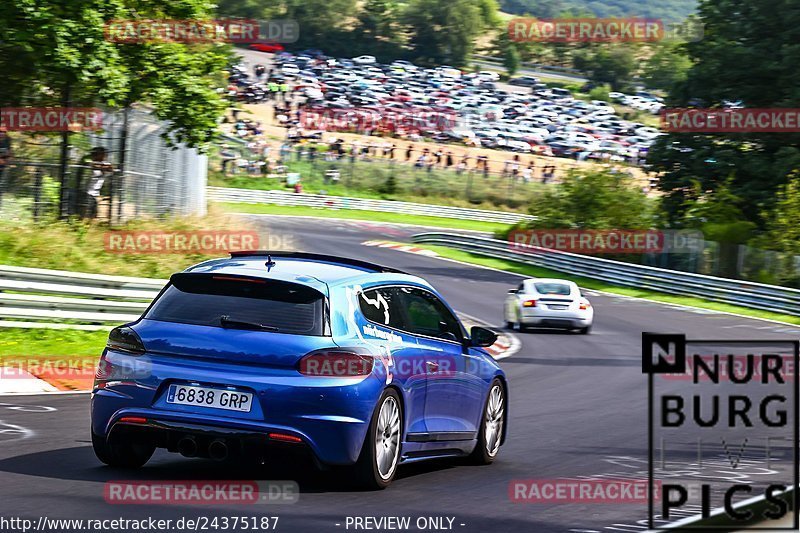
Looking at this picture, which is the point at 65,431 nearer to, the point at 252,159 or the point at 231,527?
the point at 231,527

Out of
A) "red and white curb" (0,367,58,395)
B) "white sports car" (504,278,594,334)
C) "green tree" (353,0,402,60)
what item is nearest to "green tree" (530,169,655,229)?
"white sports car" (504,278,594,334)

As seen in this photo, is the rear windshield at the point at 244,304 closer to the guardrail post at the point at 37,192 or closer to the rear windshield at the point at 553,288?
the guardrail post at the point at 37,192

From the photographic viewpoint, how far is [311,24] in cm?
14612

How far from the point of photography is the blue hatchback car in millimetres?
7562

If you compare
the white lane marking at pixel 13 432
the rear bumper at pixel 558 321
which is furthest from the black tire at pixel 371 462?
the rear bumper at pixel 558 321

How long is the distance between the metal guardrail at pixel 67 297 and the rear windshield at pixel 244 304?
897 cm

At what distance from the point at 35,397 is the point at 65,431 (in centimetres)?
263

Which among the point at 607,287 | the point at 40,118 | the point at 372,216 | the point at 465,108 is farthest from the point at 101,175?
the point at 465,108

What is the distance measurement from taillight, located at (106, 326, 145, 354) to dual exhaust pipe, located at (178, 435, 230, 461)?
2.22 feet

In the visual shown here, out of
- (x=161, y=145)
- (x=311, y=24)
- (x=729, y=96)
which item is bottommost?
(x=161, y=145)

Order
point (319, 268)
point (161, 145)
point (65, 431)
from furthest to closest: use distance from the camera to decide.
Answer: point (161, 145) < point (65, 431) < point (319, 268)

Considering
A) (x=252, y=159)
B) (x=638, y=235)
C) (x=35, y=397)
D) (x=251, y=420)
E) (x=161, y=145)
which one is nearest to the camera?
(x=251, y=420)

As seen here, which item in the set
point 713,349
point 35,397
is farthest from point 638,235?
point 35,397

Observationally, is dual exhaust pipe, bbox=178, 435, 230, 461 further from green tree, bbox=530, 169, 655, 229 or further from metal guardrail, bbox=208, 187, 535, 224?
metal guardrail, bbox=208, 187, 535, 224
